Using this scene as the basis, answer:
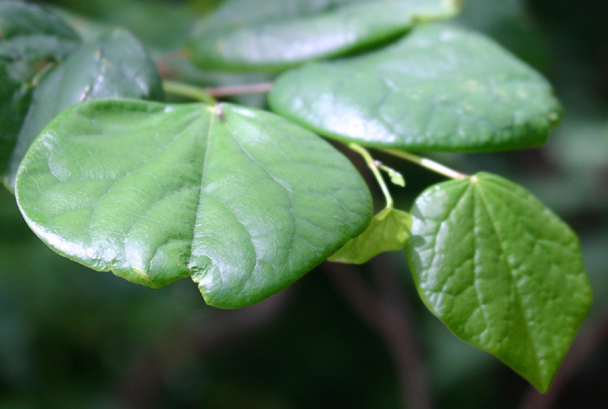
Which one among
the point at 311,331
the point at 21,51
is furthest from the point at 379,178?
the point at 311,331

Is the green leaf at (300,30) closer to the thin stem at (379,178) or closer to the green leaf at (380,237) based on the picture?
the thin stem at (379,178)

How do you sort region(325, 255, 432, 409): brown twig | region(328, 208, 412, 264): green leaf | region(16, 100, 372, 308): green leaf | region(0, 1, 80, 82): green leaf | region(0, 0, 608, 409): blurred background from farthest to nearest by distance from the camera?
region(0, 0, 608, 409): blurred background, region(325, 255, 432, 409): brown twig, region(0, 1, 80, 82): green leaf, region(328, 208, 412, 264): green leaf, region(16, 100, 372, 308): green leaf

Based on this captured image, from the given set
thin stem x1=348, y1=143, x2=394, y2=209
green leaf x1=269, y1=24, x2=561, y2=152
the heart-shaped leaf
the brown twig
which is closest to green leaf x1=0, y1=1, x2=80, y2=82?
the heart-shaped leaf

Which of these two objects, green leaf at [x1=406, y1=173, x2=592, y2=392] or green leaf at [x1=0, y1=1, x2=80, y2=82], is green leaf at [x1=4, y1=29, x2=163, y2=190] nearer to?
green leaf at [x1=0, y1=1, x2=80, y2=82]

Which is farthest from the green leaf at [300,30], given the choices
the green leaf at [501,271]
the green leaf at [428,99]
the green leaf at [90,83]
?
the green leaf at [501,271]

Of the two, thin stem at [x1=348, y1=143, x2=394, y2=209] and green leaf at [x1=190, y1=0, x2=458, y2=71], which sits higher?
green leaf at [x1=190, y1=0, x2=458, y2=71]

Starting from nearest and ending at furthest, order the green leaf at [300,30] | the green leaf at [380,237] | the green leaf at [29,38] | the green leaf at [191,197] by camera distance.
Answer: the green leaf at [191,197] < the green leaf at [380,237] < the green leaf at [29,38] < the green leaf at [300,30]
